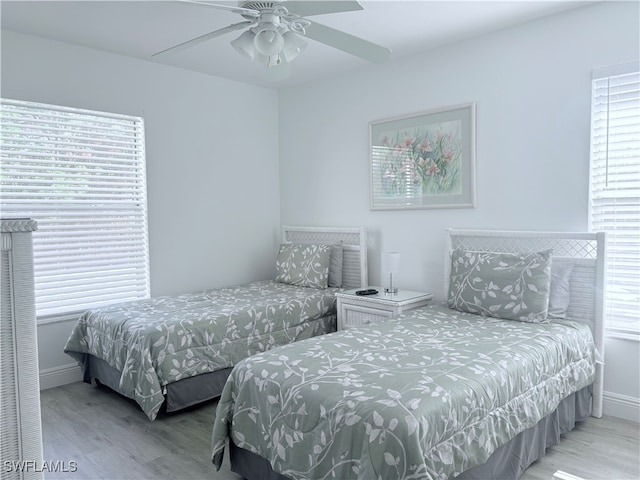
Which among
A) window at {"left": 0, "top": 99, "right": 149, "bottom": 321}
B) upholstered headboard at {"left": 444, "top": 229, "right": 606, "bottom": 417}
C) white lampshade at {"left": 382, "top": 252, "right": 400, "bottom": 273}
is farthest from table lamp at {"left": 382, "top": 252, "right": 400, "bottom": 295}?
window at {"left": 0, "top": 99, "right": 149, "bottom": 321}

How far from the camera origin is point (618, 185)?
2.93 meters

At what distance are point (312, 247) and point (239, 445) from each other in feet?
8.07

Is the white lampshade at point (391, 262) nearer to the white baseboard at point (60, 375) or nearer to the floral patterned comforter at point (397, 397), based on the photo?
the floral patterned comforter at point (397, 397)

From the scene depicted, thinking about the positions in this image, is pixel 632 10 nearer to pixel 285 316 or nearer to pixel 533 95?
pixel 533 95

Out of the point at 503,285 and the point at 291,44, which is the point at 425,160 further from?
the point at 291,44

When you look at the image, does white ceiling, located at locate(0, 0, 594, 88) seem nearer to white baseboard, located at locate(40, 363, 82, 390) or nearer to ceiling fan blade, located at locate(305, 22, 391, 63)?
ceiling fan blade, located at locate(305, 22, 391, 63)

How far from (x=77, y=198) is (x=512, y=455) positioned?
350 cm

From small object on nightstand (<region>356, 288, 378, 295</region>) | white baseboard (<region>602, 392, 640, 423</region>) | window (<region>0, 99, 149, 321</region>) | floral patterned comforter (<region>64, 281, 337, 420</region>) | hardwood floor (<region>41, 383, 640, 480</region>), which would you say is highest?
window (<region>0, 99, 149, 321</region>)

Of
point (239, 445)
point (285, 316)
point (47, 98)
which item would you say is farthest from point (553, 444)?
point (47, 98)

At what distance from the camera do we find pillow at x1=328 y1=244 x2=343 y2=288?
4.40m

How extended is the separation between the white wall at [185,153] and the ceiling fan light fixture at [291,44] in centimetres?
209

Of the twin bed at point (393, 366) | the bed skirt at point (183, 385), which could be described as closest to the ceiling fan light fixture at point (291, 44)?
the twin bed at point (393, 366)

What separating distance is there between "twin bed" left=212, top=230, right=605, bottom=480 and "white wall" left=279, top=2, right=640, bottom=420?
9.5 inches

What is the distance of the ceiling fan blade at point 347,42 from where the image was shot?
233 cm
